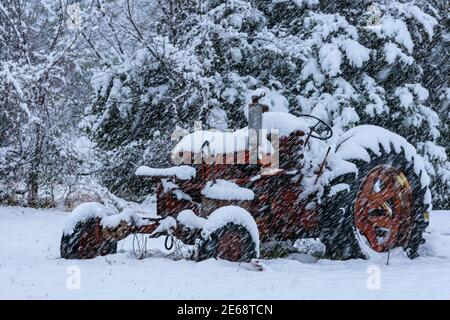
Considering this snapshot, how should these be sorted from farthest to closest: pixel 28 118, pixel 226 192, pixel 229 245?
pixel 28 118 < pixel 226 192 < pixel 229 245

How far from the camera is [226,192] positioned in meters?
6.30

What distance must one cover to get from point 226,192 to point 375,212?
195 centimetres

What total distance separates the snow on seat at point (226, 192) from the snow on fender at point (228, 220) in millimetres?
337

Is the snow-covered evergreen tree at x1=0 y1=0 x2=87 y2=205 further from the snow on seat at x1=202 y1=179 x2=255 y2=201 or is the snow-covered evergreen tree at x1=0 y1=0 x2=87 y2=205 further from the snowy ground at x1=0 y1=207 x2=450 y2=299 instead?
the snow on seat at x1=202 y1=179 x2=255 y2=201

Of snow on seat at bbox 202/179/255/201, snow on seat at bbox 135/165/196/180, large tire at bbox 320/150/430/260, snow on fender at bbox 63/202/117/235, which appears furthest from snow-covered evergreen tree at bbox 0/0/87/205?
large tire at bbox 320/150/430/260

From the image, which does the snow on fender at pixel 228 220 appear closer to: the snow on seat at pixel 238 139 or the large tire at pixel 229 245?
the large tire at pixel 229 245

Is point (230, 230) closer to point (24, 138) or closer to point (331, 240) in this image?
point (331, 240)

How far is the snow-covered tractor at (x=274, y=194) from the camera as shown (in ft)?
21.2

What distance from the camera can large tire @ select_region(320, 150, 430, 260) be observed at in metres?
6.64

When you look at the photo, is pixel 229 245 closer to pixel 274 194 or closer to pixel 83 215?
pixel 274 194

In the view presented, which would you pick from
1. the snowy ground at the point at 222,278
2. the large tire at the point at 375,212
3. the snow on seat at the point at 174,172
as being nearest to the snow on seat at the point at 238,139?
the snow on seat at the point at 174,172

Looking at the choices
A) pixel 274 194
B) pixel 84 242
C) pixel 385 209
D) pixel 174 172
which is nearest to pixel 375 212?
pixel 385 209

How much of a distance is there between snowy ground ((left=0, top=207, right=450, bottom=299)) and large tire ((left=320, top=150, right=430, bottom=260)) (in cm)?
19
